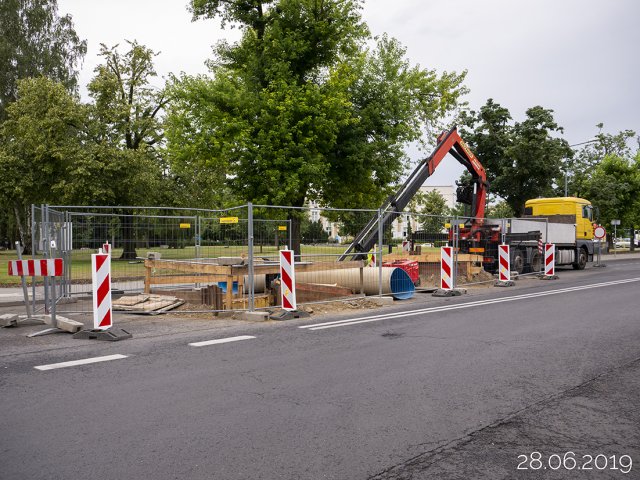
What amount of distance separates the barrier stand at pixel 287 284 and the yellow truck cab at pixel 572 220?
732 inches

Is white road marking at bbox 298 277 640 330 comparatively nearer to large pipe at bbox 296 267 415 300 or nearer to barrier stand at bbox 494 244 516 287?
large pipe at bbox 296 267 415 300

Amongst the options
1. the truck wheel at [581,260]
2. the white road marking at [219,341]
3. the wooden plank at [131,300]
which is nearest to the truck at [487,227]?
the truck wheel at [581,260]

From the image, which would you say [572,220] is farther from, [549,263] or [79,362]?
[79,362]

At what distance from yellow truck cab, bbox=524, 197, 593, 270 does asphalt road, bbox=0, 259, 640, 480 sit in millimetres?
18329

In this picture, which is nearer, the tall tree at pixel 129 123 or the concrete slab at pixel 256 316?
the concrete slab at pixel 256 316

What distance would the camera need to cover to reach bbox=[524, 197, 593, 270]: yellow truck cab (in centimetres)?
2534

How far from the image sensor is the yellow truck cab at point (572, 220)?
2534 centimetres

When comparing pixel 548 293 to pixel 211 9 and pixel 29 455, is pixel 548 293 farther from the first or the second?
pixel 211 9

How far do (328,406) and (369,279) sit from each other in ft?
27.3

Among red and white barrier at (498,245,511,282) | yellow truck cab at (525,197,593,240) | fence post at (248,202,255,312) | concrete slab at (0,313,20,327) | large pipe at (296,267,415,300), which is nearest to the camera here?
concrete slab at (0,313,20,327)

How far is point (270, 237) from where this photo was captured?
428 inches

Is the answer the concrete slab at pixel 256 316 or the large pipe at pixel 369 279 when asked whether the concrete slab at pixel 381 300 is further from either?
the concrete slab at pixel 256 316

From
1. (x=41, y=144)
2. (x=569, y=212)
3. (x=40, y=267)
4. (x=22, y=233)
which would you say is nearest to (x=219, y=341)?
(x=40, y=267)

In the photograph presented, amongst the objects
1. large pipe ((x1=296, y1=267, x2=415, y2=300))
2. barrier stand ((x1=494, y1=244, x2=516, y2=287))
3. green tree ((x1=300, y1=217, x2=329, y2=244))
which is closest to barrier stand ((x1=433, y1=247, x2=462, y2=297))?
large pipe ((x1=296, y1=267, x2=415, y2=300))
